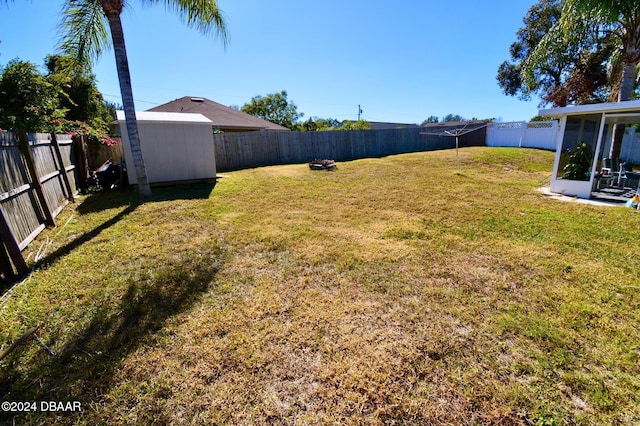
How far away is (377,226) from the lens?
5.04m

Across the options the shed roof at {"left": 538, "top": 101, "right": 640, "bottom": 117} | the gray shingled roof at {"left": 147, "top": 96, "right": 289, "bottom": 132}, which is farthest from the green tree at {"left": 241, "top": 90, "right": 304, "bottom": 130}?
the shed roof at {"left": 538, "top": 101, "right": 640, "bottom": 117}

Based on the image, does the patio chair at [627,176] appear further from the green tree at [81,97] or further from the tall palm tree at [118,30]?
the green tree at [81,97]

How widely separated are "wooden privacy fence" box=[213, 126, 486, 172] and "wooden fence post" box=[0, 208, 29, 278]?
8.91 meters

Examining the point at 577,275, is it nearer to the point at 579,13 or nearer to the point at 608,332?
the point at 608,332

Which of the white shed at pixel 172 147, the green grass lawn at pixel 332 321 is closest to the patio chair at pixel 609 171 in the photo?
the green grass lawn at pixel 332 321

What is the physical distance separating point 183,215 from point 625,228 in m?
7.96

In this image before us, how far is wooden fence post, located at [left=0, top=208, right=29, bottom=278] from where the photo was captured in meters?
3.14

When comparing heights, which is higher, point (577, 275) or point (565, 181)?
point (565, 181)

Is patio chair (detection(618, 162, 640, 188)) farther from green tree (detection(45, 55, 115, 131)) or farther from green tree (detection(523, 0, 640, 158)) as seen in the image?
green tree (detection(45, 55, 115, 131))

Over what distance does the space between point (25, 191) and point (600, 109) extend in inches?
441

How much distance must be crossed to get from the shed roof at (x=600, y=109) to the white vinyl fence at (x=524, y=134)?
9.48 meters

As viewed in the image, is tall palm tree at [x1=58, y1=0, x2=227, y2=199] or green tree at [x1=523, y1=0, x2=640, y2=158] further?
green tree at [x1=523, y1=0, x2=640, y2=158]

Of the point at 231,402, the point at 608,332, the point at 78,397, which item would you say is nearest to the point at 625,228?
the point at 608,332

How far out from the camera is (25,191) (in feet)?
14.0
